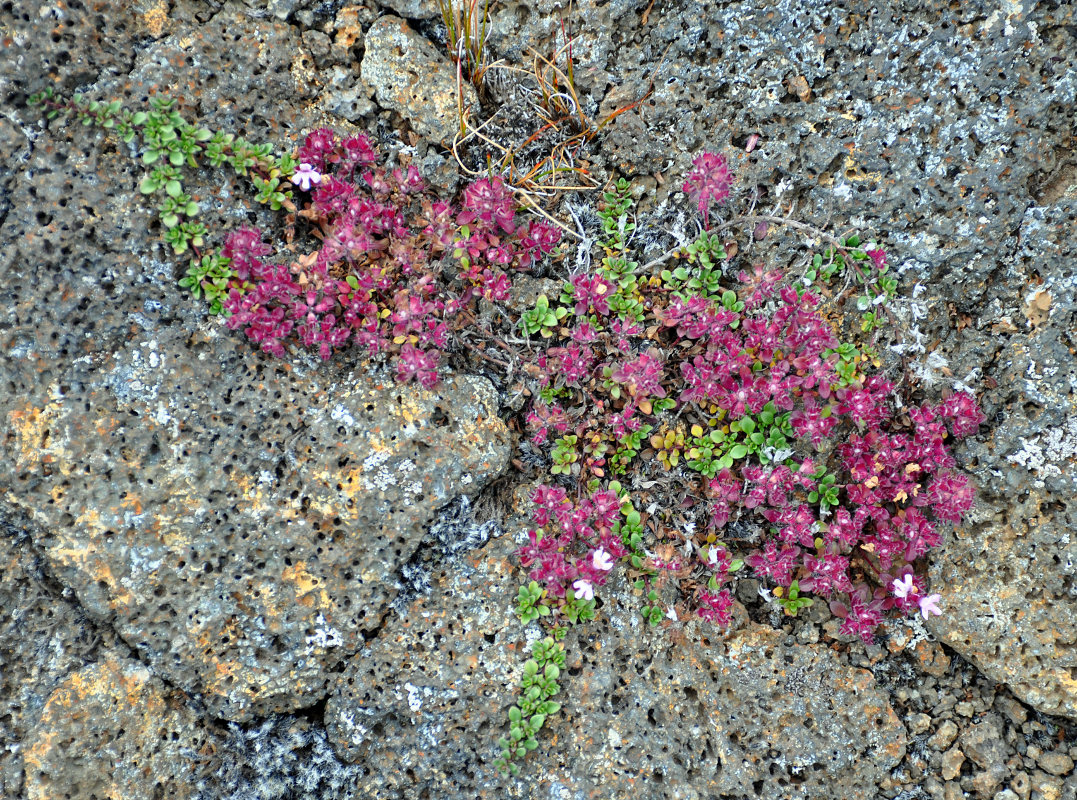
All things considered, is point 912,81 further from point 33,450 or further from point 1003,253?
point 33,450

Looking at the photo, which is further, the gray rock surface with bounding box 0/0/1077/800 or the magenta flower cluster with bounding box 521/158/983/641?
the magenta flower cluster with bounding box 521/158/983/641

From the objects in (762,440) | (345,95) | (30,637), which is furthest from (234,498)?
(762,440)

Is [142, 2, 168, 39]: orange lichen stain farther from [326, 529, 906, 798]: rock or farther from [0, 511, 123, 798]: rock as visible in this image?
[326, 529, 906, 798]: rock

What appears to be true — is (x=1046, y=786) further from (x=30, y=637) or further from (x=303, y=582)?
(x=30, y=637)

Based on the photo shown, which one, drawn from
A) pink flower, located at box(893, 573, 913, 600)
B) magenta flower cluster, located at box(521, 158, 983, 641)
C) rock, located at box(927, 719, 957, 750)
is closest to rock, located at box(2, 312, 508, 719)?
magenta flower cluster, located at box(521, 158, 983, 641)

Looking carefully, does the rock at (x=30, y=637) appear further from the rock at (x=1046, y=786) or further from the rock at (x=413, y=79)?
→ the rock at (x=1046, y=786)

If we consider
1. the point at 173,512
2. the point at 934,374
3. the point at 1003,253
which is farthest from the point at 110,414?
the point at 1003,253

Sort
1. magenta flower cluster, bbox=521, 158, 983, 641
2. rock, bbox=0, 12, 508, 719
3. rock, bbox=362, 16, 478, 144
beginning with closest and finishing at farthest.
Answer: rock, bbox=0, 12, 508, 719, magenta flower cluster, bbox=521, 158, 983, 641, rock, bbox=362, 16, 478, 144
